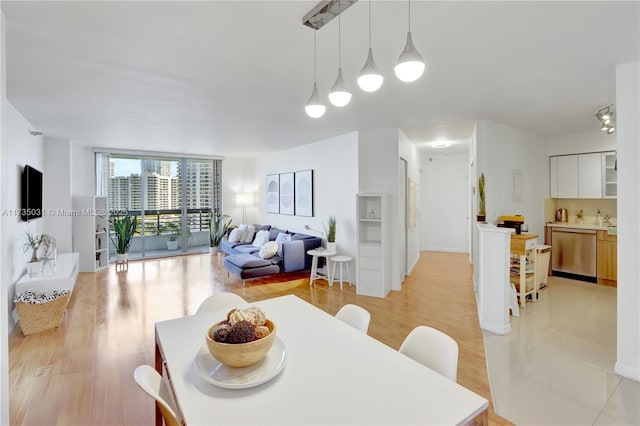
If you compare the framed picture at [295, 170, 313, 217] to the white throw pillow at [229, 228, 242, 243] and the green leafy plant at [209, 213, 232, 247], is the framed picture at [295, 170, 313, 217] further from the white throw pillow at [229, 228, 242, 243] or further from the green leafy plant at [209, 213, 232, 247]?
the green leafy plant at [209, 213, 232, 247]

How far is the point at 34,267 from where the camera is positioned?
4.02 m

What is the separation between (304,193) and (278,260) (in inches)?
61.9

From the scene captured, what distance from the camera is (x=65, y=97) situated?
133 inches

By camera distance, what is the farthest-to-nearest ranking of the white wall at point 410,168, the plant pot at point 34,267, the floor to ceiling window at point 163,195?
the floor to ceiling window at point 163,195
the white wall at point 410,168
the plant pot at point 34,267

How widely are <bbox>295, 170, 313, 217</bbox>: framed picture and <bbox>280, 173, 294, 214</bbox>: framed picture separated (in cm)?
22

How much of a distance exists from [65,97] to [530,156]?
21.2ft

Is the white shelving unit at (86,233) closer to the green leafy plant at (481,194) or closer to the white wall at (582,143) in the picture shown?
the green leafy plant at (481,194)

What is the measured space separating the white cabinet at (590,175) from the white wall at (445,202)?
259 cm

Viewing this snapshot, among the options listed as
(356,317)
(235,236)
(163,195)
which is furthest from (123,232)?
(356,317)

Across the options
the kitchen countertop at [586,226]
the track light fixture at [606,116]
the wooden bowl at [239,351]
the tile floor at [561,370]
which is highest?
the track light fixture at [606,116]

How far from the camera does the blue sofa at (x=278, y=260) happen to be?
5.31 metres

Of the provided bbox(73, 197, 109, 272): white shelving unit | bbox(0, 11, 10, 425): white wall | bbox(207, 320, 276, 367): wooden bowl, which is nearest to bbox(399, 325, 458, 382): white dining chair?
bbox(207, 320, 276, 367): wooden bowl

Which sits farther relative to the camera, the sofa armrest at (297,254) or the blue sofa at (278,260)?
the sofa armrest at (297,254)

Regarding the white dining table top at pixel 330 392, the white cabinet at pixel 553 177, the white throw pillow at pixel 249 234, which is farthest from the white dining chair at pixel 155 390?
the white cabinet at pixel 553 177
